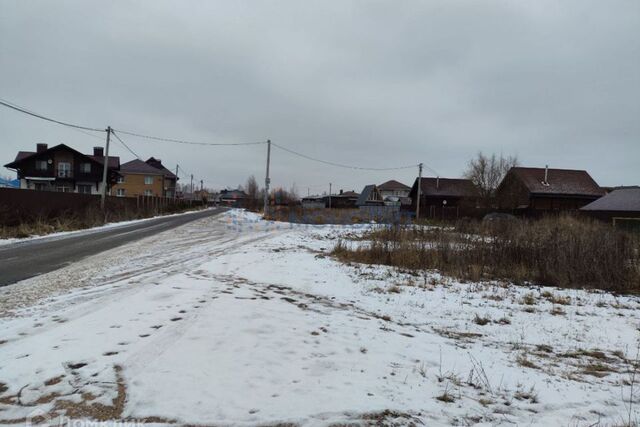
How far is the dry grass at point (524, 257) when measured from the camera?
28.7 ft

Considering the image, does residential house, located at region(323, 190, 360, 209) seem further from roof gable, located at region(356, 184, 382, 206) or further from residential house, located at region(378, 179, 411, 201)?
residential house, located at region(378, 179, 411, 201)

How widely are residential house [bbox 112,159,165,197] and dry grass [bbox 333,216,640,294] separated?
6125cm

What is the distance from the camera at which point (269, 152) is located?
106ft

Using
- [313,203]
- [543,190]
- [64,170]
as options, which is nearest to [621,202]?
[543,190]

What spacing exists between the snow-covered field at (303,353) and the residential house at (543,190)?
137ft

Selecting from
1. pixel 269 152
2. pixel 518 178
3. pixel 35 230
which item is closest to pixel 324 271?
pixel 35 230

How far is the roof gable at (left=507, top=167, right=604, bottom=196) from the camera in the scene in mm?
44656

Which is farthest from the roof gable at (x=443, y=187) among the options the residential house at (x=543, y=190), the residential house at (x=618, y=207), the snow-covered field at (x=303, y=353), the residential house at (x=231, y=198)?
the snow-covered field at (x=303, y=353)

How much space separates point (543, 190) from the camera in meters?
44.3

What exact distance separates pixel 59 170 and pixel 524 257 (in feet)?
174

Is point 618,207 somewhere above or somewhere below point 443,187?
below

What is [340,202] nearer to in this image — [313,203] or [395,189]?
[313,203]

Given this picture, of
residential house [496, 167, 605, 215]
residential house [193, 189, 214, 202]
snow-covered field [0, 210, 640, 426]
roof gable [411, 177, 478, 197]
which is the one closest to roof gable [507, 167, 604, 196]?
residential house [496, 167, 605, 215]

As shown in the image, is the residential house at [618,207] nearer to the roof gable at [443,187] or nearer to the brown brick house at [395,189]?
the roof gable at [443,187]
